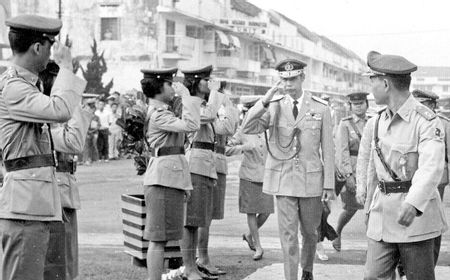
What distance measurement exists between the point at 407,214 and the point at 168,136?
3033 millimetres

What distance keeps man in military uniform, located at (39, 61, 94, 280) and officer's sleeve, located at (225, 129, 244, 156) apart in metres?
3.91

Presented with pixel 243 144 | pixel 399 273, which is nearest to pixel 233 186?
pixel 243 144

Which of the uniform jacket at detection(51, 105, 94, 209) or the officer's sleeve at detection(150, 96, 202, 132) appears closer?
the uniform jacket at detection(51, 105, 94, 209)

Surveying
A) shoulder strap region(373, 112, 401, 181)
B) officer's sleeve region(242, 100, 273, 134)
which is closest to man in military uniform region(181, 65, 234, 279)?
officer's sleeve region(242, 100, 273, 134)

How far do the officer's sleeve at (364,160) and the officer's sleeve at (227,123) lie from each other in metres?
3.05

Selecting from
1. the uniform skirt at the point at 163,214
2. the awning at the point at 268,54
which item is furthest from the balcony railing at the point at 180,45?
the uniform skirt at the point at 163,214

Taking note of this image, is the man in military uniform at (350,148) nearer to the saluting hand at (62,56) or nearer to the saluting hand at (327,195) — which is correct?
the saluting hand at (327,195)

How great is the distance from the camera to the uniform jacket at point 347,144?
10.3 m

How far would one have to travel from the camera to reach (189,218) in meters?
8.88

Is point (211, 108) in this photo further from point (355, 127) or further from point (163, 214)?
point (355, 127)

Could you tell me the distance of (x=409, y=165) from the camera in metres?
5.87

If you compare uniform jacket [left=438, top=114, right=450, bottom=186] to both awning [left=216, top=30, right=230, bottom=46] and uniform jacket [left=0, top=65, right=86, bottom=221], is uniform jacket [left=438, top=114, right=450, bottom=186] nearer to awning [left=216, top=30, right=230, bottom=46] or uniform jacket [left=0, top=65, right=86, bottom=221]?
uniform jacket [left=0, top=65, right=86, bottom=221]

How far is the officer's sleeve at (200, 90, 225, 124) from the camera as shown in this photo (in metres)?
8.90

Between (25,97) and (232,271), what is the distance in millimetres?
4758
